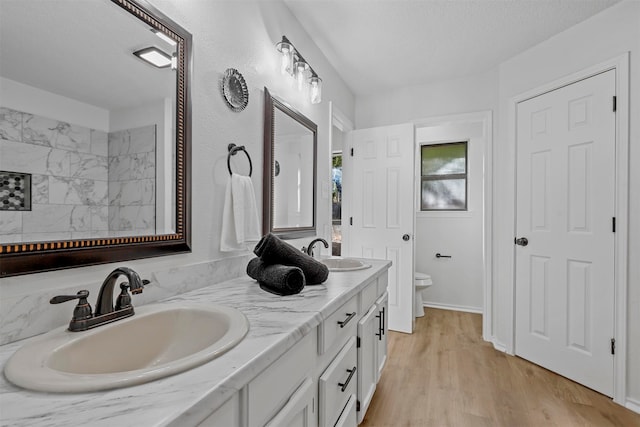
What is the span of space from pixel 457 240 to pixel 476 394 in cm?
201

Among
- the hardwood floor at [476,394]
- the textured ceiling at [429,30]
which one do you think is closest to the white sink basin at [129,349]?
the hardwood floor at [476,394]

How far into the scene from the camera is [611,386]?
1883 millimetres

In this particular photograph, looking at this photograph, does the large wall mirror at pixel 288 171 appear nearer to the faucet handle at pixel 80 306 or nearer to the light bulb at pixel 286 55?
the light bulb at pixel 286 55

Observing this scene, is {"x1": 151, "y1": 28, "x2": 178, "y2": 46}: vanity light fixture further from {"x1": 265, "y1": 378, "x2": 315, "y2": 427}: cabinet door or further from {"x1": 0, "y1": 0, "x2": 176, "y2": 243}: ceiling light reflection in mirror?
{"x1": 265, "y1": 378, "x2": 315, "y2": 427}: cabinet door

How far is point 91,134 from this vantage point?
2.76ft

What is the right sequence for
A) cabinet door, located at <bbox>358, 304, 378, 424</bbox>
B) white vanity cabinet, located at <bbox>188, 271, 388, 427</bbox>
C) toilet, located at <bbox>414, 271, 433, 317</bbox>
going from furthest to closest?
toilet, located at <bbox>414, 271, 433, 317</bbox>, cabinet door, located at <bbox>358, 304, 378, 424</bbox>, white vanity cabinet, located at <bbox>188, 271, 388, 427</bbox>

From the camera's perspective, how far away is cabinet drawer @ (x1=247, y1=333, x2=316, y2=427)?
626 mm

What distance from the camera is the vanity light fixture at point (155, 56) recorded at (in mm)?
985

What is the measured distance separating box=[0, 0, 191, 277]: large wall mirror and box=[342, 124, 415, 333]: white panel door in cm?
218

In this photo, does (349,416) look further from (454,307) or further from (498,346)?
(454,307)

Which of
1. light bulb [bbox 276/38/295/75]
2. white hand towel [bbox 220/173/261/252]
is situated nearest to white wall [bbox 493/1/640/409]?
light bulb [bbox 276/38/295/75]

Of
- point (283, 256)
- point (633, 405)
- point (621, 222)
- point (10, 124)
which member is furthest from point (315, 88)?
point (633, 405)

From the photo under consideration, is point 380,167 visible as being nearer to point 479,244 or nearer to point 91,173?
point 479,244

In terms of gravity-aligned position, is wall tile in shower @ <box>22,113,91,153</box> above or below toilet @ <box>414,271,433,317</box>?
above
